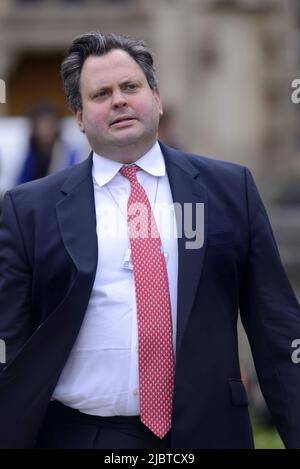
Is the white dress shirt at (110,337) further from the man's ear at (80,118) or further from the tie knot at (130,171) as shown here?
the man's ear at (80,118)

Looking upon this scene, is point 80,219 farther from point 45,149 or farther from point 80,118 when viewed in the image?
point 45,149

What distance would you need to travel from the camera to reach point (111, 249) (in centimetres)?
400

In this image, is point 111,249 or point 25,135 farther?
point 25,135

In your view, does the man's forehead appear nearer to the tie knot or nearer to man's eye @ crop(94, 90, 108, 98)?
man's eye @ crop(94, 90, 108, 98)

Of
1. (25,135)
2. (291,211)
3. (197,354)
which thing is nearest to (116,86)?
(197,354)

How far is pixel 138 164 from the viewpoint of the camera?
4.09 metres

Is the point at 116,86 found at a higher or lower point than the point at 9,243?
higher

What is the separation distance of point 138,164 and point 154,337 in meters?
0.55

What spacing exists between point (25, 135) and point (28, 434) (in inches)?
211

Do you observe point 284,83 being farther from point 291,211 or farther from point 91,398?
point 91,398

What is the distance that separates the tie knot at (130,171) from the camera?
408 cm

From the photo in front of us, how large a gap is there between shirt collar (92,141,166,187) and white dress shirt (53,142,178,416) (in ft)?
0.42

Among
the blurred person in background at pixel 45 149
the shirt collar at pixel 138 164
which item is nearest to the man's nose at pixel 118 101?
the shirt collar at pixel 138 164

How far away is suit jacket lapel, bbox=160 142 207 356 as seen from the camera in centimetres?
387
